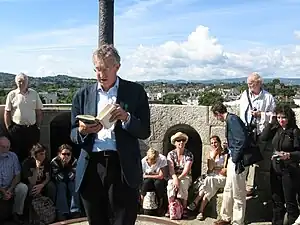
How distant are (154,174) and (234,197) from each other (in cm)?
111

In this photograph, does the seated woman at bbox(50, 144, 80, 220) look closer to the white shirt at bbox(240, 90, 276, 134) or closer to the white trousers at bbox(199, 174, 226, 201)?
the white trousers at bbox(199, 174, 226, 201)

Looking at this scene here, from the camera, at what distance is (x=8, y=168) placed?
6.29m

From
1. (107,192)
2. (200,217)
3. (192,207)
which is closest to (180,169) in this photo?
(192,207)

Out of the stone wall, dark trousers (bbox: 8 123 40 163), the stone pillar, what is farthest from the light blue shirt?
the stone pillar

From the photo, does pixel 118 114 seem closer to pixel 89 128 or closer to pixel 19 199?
pixel 89 128

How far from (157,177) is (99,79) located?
3.63 metres

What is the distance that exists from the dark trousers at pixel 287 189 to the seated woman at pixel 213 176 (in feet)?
2.39

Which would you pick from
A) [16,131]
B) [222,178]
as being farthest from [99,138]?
[16,131]

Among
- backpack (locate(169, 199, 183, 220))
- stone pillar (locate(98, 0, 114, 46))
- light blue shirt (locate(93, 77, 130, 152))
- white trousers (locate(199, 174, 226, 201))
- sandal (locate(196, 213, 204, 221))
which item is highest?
stone pillar (locate(98, 0, 114, 46))

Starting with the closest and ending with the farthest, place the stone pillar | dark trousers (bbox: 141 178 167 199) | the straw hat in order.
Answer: dark trousers (bbox: 141 178 167 199) → the straw hat → the stone pillar

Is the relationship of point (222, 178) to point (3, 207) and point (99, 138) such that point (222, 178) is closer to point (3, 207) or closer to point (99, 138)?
point (3, 207)

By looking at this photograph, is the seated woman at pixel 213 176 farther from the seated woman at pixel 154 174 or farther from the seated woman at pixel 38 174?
the seated woman at pixel 38 174

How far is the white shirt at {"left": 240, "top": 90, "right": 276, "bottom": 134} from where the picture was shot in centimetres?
593

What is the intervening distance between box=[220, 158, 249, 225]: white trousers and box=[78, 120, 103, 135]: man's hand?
3.13 meters
